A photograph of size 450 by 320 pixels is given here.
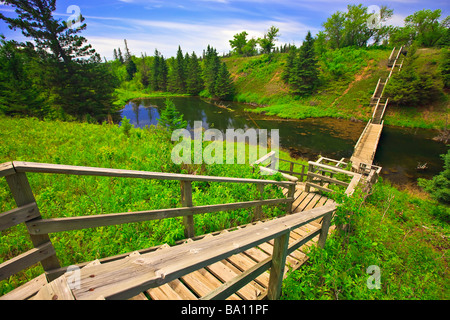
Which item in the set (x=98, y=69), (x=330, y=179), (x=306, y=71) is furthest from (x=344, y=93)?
(x=98, y=69)

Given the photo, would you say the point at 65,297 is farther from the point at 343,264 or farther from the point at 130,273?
the point at 343,264

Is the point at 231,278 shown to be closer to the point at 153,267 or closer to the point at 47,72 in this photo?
the point at 153,267

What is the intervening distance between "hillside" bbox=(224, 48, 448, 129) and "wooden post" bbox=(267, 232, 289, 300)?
95.7 ft

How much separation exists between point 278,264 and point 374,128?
2411cm

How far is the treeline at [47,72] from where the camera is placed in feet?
48.1

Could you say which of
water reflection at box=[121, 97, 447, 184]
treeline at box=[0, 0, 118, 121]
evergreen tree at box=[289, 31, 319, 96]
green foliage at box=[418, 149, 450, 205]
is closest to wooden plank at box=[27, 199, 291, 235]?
green foliage at box=[418, 149, 450, 205]

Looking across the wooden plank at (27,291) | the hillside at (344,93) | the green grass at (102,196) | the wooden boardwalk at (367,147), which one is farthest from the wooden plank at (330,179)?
the hillside at (344,93)

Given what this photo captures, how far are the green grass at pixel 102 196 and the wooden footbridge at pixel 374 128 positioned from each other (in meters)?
9.78

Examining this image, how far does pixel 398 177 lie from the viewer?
13062 millimetres

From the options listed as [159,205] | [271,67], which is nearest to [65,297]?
[159,205]

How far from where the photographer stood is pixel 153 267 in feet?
3.50

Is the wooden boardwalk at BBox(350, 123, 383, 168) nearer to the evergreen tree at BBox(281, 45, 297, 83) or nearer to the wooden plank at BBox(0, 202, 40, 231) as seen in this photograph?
the wooden plank at BBox(0, 202, 40, 231)

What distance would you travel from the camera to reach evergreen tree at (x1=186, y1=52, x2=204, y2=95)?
53.4 meters
